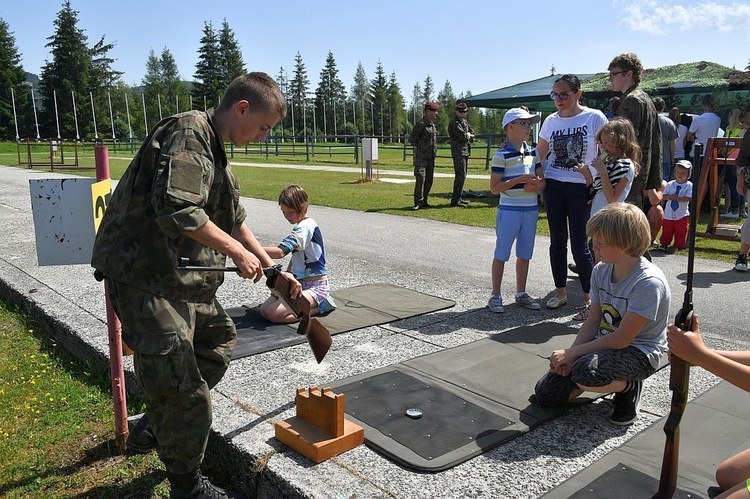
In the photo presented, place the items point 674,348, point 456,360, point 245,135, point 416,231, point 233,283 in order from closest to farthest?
point 674,348
point 245,135
point 456,360
point 233,283
point 416,231

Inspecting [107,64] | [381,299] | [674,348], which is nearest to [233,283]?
[381,299]

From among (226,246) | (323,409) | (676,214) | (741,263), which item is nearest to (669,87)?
(676,214)

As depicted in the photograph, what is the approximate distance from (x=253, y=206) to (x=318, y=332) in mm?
10655

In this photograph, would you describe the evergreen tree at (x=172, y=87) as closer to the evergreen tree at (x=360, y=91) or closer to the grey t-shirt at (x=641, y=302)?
the evergreen tree at (x=360, y=91)

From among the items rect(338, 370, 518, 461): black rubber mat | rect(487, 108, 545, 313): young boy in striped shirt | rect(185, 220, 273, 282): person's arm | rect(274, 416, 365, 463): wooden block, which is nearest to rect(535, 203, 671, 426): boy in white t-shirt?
rect(338, 370, 518, 461): black rubber mat

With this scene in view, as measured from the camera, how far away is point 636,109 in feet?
18.4

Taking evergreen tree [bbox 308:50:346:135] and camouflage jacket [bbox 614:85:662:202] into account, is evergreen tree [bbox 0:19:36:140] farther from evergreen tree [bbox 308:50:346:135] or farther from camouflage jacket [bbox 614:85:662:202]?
camouflage jacket [bbox 614:85:662:202]

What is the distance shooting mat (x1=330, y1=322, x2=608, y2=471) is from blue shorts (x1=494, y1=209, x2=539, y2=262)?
108 centimetres

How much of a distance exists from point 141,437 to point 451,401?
1.67 m

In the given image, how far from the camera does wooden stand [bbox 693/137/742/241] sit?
8.82 metres

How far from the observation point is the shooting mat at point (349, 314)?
4535 mm

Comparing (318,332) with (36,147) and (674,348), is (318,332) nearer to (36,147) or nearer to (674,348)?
(674,348)

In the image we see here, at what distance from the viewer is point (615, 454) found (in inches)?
114

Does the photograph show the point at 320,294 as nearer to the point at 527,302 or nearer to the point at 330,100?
the point at 527,302
